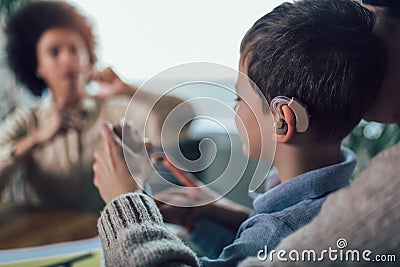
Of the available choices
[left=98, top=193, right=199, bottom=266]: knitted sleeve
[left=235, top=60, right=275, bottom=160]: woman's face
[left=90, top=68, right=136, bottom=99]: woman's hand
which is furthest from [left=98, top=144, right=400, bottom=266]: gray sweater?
[left=90, top=68, right=136, bottom=99]: woman's hand

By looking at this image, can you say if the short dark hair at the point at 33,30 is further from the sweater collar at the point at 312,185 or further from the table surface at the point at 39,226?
the sweater collar at the point at 312,185

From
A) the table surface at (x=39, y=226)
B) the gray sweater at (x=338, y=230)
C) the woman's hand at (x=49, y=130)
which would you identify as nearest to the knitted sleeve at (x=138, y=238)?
the gray sweater at (x=338, y=230)

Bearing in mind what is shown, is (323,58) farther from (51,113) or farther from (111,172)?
(51,113)

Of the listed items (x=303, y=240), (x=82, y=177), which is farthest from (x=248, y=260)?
(x=82, y=177)

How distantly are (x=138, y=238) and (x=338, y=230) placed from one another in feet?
0.67

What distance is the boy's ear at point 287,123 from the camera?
0.60 meters

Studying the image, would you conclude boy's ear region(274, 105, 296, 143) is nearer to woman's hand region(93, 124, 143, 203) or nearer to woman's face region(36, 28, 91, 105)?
woman's hand region(93, 124, 143, 203)

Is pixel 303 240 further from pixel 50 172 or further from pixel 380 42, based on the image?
pixel 50 172

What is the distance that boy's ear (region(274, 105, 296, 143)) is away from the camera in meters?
0.60

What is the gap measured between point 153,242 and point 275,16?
0.96 feet

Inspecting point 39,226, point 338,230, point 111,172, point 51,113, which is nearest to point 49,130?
point 51,113

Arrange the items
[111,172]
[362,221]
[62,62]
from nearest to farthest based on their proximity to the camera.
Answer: [362,221], [111,172], [62,62]

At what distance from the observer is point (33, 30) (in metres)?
0.97

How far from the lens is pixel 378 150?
0.63 meters
